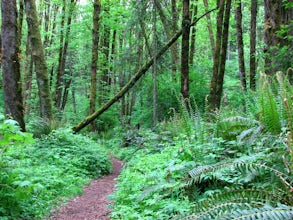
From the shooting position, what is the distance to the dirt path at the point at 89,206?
4.88 meters

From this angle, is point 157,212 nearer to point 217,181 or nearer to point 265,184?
point 217,181

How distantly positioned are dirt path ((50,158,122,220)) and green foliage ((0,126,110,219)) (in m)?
0.20

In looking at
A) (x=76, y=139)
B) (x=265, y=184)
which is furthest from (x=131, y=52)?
(x=265, y=184)

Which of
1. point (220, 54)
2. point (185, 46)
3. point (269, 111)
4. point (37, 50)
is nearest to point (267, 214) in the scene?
point (269, 111)

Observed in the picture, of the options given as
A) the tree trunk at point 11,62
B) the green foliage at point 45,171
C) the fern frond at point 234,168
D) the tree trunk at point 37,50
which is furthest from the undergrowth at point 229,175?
the tree trunk at point 37,50

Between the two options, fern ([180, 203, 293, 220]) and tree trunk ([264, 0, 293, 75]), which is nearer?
fern ([180, 203, 293, 220])

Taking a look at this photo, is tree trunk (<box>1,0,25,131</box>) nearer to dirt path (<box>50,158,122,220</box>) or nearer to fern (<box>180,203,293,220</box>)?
dirt path (<box>50,158,122,220</box>)

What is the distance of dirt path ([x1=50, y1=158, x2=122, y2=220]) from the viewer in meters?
4.88

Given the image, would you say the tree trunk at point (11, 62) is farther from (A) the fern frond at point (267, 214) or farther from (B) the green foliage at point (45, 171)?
(A) the fern frond at point (267, 214)

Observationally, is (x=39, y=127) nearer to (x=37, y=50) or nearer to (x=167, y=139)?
(x=37, y=50)

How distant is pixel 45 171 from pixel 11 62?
364cm

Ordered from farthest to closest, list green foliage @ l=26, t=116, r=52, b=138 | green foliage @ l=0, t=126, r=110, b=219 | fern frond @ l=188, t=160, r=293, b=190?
green foliage @ l=26, t=116, r=52, b=138 < green foliage @ l=0, t=126, r=110, b=219 < fern frond @ l=188, t=160, r=293, b=190

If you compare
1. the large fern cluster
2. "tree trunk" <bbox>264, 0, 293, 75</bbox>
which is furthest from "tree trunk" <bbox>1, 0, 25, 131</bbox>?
the large fern cluster

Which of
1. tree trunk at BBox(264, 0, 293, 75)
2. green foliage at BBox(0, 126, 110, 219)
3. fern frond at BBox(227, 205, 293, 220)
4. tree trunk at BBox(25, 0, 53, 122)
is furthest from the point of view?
tree trunk at BBox(25, 0, 53, 122)
